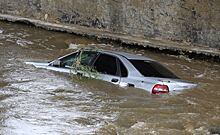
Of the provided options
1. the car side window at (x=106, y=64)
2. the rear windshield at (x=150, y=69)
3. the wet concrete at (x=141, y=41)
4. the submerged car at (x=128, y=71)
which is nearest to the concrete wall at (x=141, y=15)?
the wet concrete at (x=141, y=41)

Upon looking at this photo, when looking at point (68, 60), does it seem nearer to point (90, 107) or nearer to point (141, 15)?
point (90, 107)

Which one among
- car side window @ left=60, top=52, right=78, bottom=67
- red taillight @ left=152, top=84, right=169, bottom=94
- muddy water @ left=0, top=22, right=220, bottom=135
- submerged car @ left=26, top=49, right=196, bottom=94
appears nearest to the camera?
muddy water @ left=0, top=22, right=220, bottom=135

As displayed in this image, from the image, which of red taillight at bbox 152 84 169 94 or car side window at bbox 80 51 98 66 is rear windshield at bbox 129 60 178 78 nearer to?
red taillight at bbox 152 84 169 94

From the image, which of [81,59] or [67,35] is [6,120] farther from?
[67,35]

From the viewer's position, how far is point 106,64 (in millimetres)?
10734

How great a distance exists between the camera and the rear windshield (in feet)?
33.9

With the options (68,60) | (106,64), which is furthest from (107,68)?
(68,60)

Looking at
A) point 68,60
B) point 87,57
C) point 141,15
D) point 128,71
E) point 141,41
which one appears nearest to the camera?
point 128,71

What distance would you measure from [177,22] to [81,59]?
13.0 metres

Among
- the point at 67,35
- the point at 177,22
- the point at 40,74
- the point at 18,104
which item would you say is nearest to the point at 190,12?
the point at 177,22

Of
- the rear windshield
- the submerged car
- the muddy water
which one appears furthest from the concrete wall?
the submerged car

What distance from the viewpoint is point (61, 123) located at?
8422 millimetres

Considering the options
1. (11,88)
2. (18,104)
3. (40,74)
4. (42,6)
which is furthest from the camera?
(42,6)

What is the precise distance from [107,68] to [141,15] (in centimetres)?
1432
